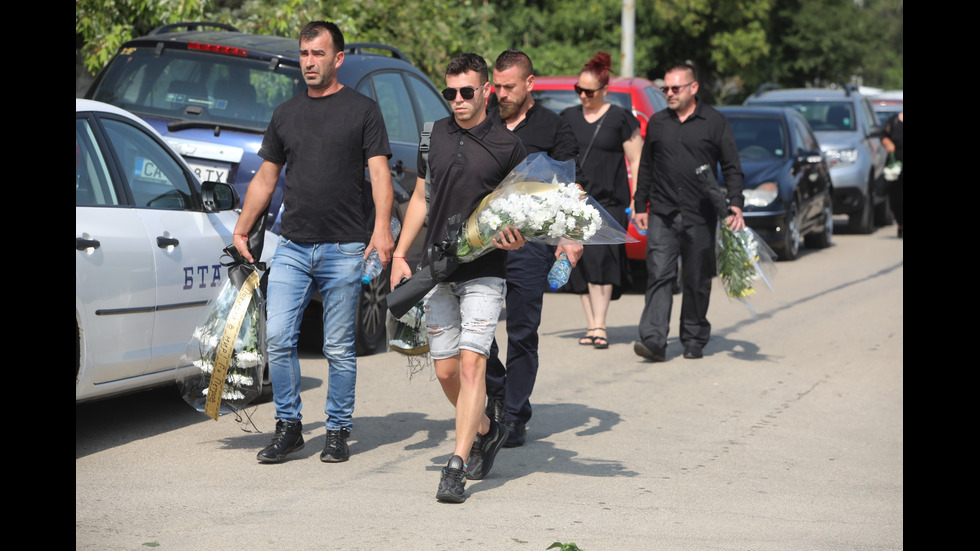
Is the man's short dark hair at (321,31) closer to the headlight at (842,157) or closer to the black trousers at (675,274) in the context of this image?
Answer: the black trousers at (675,274)

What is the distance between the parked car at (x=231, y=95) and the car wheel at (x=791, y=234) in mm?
7123

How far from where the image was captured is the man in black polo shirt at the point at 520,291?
6.59 m

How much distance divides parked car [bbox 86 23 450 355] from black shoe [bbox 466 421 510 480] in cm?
243

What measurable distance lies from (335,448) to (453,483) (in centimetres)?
91

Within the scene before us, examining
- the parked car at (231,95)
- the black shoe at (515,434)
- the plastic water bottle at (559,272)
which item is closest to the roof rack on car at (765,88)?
the parked car at (231,95)

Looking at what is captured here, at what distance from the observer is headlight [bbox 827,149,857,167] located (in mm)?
18688

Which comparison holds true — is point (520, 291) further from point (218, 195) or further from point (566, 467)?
point (218, 195)

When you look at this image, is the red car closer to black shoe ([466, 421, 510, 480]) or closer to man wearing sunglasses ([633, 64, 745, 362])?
man wearing sunglasses ([633, 64, 745, 362])

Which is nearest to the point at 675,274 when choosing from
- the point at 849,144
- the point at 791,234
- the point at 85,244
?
the point at 85,244

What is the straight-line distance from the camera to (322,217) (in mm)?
6059

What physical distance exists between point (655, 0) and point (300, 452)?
2307 centimetres
